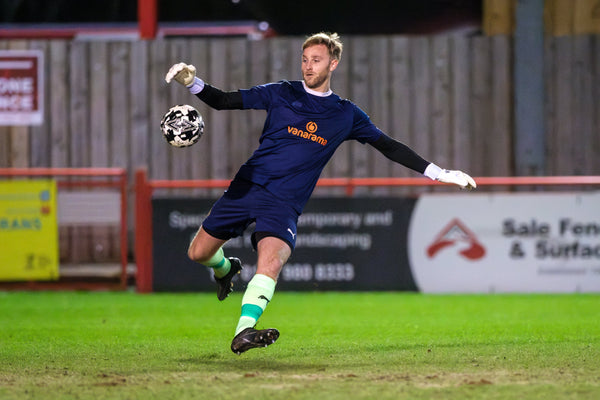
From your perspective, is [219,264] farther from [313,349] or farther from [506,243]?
[506,243]

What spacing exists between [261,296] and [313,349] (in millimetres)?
1061

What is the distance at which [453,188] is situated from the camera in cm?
1468

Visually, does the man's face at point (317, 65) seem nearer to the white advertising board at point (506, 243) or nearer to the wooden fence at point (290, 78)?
the white advertising board at point (506, 243)

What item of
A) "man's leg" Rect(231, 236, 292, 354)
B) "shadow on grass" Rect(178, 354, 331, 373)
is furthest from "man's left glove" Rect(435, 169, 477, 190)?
"shadow on grass" Rect(178, 354, 331, 373)

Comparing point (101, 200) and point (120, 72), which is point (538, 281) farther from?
point (120, 72)

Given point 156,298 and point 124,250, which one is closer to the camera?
point 156,298

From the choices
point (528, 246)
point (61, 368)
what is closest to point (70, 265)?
point (528, 246)

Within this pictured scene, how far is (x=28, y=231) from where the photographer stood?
12.5 m

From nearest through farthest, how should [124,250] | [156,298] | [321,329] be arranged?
[321,329] → [156,298] → [124,250]

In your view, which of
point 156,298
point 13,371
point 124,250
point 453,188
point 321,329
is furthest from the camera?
point 453,188

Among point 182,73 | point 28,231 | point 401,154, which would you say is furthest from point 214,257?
point 28,231

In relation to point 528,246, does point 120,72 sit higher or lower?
higher

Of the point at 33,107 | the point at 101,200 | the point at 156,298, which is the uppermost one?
the point at 33,107

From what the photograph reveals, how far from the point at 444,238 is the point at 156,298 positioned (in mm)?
3695
